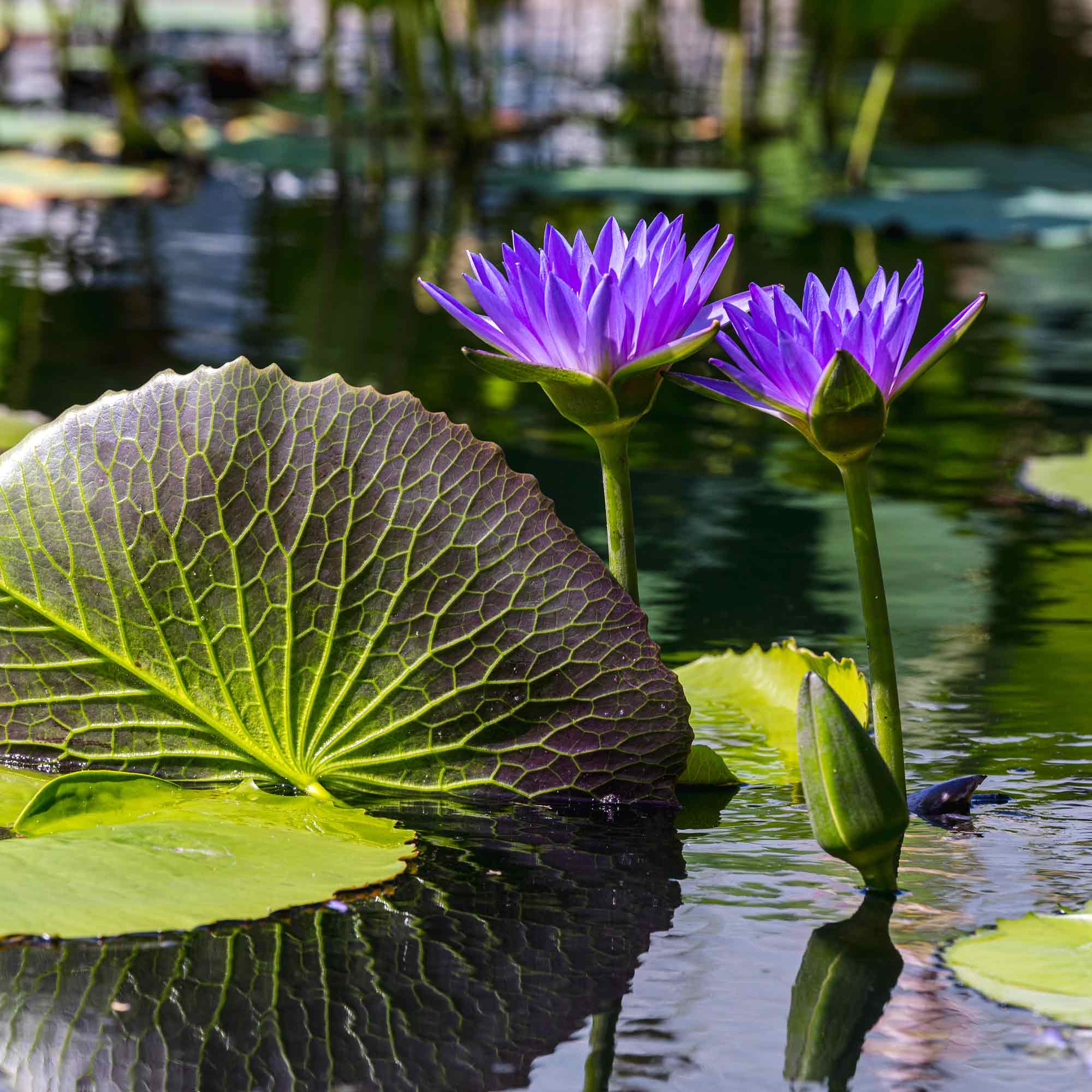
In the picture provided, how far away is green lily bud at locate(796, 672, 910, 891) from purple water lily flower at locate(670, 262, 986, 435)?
0.19 metres

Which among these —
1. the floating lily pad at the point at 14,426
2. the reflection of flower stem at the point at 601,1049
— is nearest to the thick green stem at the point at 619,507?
the reflection of flower stem at the point at 601,1049

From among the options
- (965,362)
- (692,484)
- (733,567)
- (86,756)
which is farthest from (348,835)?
(965,362)

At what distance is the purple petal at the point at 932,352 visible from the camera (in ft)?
3.35

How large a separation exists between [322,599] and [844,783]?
0.41 m

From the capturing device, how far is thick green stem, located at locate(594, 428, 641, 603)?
113cm

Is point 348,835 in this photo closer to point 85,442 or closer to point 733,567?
point 85,442

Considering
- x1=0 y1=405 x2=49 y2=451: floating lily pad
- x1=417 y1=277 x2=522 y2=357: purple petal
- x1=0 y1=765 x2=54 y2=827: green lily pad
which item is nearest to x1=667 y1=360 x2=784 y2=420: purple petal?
x1=417 y1=277 x2=522 y2=357: purple petal

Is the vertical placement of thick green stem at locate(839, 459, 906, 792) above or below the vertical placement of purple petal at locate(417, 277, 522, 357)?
below

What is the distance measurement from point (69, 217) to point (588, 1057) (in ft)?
15.4

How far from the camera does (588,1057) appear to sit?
2.97 feet

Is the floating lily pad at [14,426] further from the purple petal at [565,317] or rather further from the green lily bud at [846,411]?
the green lily bud at [846,411]

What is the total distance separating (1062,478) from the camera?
2.30 metres

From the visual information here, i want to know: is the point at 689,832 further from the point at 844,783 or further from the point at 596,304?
the point at 596,304

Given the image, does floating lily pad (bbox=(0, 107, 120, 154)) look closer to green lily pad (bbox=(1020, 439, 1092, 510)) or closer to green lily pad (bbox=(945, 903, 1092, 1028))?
green lily pad (bbox=(1020, 439, 1092, 510))
